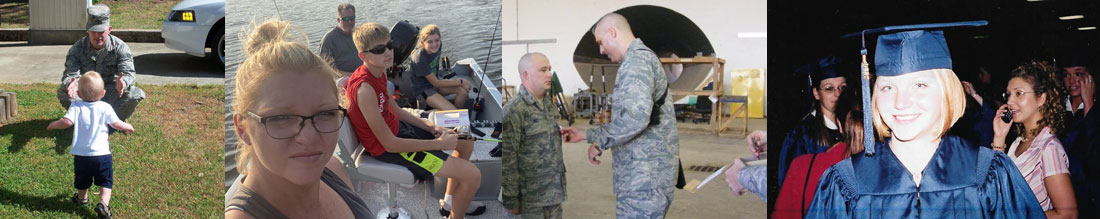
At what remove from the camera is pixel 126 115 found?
698cm

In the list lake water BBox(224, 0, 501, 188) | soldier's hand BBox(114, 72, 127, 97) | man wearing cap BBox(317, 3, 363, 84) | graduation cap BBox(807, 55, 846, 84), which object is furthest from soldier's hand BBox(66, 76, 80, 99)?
graduation cap BBox(807, 55, 846, 84)

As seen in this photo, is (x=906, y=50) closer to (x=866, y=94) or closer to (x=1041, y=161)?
(x=866, y=94)

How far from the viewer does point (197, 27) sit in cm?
815

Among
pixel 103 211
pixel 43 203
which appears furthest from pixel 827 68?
pixel 43 203

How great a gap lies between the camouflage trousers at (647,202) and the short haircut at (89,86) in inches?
162

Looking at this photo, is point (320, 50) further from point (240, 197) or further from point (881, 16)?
point (881, 16)

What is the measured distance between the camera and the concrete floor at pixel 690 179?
437cm

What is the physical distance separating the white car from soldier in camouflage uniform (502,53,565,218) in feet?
15.1

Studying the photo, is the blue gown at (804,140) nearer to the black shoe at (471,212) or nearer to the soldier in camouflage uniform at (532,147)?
the soldier in camouflage uniform at (532,147)

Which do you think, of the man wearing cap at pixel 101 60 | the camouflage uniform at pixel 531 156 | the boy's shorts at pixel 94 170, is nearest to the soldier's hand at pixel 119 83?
the man wearing cap at pixel 101 60

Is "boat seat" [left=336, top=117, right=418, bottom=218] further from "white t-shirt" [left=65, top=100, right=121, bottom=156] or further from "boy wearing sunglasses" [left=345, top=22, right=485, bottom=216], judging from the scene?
"white t-shirt" [left=65, top=100, right=121, bottom=156]

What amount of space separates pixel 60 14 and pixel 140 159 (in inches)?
72.6

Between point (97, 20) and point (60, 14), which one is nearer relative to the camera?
point (97, 20)

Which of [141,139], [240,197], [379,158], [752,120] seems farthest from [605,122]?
[141,139]
